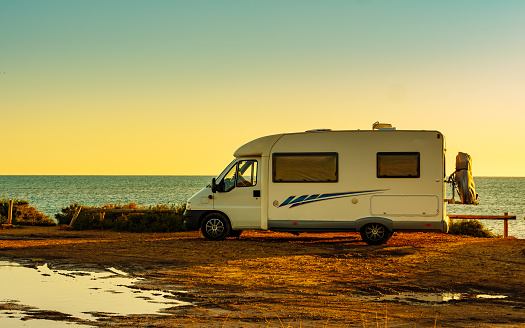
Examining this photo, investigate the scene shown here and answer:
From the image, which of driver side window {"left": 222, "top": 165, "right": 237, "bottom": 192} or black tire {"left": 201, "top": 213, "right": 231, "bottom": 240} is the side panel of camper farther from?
black tire {"left": 201, "top": 213, "right": 231, "bottom": 240}

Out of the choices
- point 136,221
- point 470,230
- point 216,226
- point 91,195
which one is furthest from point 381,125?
point 91,195

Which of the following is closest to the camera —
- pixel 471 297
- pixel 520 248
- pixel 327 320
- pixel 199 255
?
pixel 327 320

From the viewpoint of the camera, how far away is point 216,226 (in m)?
17.1

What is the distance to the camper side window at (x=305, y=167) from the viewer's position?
16.2 meters

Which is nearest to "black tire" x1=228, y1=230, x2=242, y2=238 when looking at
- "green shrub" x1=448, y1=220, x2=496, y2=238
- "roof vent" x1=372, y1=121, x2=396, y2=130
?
"roof vent" x1=372, y1=121, x2=396, y2=130

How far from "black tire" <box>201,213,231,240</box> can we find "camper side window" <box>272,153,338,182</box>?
76.8 inches

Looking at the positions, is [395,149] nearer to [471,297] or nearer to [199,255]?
[199,255]

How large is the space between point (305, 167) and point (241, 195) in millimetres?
1979

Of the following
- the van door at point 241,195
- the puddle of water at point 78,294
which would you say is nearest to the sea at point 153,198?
the van door at point 241,195

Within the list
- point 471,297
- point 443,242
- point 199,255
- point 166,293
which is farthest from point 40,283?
point 443,242

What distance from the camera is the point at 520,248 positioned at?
611 inches

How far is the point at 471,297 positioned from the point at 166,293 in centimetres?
457

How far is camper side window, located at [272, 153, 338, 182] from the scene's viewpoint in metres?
16.2

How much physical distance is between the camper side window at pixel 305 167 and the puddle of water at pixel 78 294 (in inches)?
243
